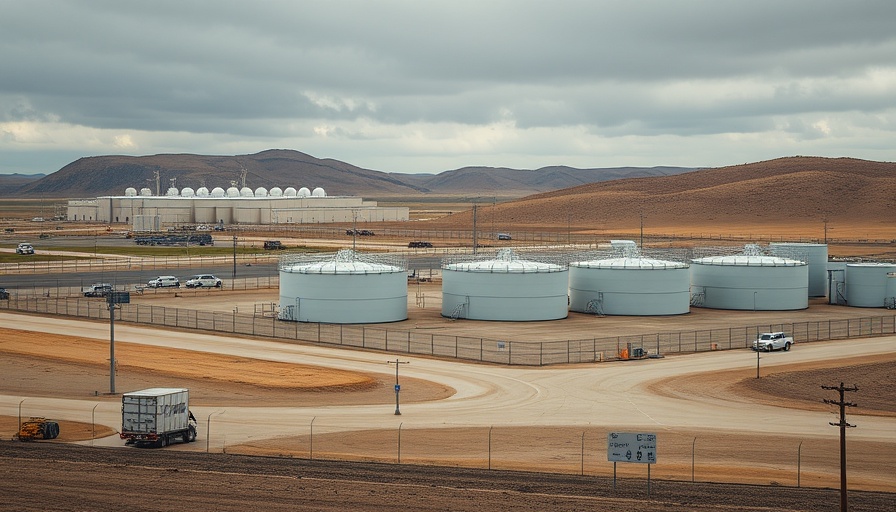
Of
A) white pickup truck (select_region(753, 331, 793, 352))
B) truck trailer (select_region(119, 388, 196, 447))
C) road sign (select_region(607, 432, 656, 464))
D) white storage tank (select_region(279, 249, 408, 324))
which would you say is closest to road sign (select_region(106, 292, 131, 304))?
truck trailer (select_region(119, 388, 196, 447))

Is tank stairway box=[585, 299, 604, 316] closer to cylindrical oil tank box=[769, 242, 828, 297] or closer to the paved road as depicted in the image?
the paved road

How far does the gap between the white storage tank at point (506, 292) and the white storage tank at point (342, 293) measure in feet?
14.6

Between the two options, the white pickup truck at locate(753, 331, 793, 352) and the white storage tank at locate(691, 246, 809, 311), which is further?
the white storage tank at locate(691, 246, 809, 311)

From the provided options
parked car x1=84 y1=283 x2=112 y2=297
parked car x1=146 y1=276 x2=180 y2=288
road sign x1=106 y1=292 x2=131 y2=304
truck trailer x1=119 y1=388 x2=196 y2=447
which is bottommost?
truck trailer x1=119 y1=388 x2=196 y2=447

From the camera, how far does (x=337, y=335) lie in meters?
72.9

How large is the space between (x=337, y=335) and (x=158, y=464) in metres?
35.0

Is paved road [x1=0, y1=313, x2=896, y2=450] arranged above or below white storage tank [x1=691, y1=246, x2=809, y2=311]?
below

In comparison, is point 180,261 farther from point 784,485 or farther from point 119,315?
point 784,485

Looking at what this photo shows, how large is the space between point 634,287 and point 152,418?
172 ft

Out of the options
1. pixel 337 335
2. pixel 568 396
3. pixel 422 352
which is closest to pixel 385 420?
pixel 568 396

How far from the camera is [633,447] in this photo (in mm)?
33969

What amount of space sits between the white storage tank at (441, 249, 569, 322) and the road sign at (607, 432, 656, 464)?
1854 inches

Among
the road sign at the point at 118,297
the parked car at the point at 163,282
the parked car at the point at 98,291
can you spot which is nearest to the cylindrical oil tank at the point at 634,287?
the parked car at the point at 163,282

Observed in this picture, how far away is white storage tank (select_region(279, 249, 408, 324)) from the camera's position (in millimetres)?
78875
